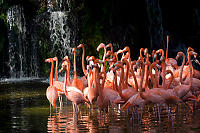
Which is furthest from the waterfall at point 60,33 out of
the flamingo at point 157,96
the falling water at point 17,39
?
the flamingo at point 157,96

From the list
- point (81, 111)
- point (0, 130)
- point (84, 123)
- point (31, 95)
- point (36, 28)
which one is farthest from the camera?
point (36, 28)

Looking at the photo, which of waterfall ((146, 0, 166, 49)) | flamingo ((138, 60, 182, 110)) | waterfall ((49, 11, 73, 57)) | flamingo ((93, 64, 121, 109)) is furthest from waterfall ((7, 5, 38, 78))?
flamingo ((138, 60, 182, 110))

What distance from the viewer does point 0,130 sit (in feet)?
20.9

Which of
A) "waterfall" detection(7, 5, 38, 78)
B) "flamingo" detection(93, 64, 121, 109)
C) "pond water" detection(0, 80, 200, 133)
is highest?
"waterfall" detection(7, 5, 38, 78)

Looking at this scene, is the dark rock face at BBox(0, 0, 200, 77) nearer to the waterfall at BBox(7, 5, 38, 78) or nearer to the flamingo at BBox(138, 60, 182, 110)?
the waterfall at BBox(7, 5, 38, 78)

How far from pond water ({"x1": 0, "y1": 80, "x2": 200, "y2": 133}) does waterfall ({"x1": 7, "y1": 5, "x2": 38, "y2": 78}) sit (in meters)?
10.3

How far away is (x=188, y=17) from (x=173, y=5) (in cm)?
85

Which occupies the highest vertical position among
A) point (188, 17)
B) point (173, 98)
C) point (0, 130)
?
point (188, 17)

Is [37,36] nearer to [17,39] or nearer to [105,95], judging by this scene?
[17,39]

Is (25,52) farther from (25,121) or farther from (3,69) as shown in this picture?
(25,121)

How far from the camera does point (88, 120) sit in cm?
707

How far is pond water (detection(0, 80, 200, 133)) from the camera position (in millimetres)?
6168

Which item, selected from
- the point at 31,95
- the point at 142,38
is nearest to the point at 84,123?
the point at 31,95

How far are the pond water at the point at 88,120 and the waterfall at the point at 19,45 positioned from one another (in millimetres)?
10347
